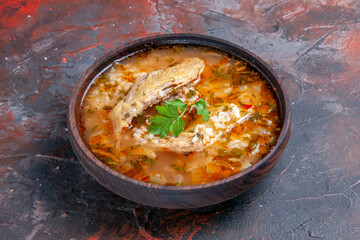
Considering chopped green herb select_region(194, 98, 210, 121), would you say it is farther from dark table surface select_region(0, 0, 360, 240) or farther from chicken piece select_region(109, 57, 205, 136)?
dark table surface select_region(0, 0, 360, 240)

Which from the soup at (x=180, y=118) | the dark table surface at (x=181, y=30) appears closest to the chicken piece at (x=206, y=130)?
the soup at (x=180, y=118)

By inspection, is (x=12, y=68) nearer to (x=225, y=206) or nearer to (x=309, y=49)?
(x=225, y=206)

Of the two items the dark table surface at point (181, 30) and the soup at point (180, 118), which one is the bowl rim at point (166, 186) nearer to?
the soup at point (180, 118)

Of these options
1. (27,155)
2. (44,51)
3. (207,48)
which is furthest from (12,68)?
(207,48)

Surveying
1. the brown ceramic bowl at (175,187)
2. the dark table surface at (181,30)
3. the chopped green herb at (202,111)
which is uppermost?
the chopped green herb at (202,111)

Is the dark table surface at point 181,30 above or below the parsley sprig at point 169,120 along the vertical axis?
below

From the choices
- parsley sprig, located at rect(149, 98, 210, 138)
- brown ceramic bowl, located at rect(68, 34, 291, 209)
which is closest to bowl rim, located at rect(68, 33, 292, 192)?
brown ceramic bowl, located at rect(68, 34, 291, 209)
